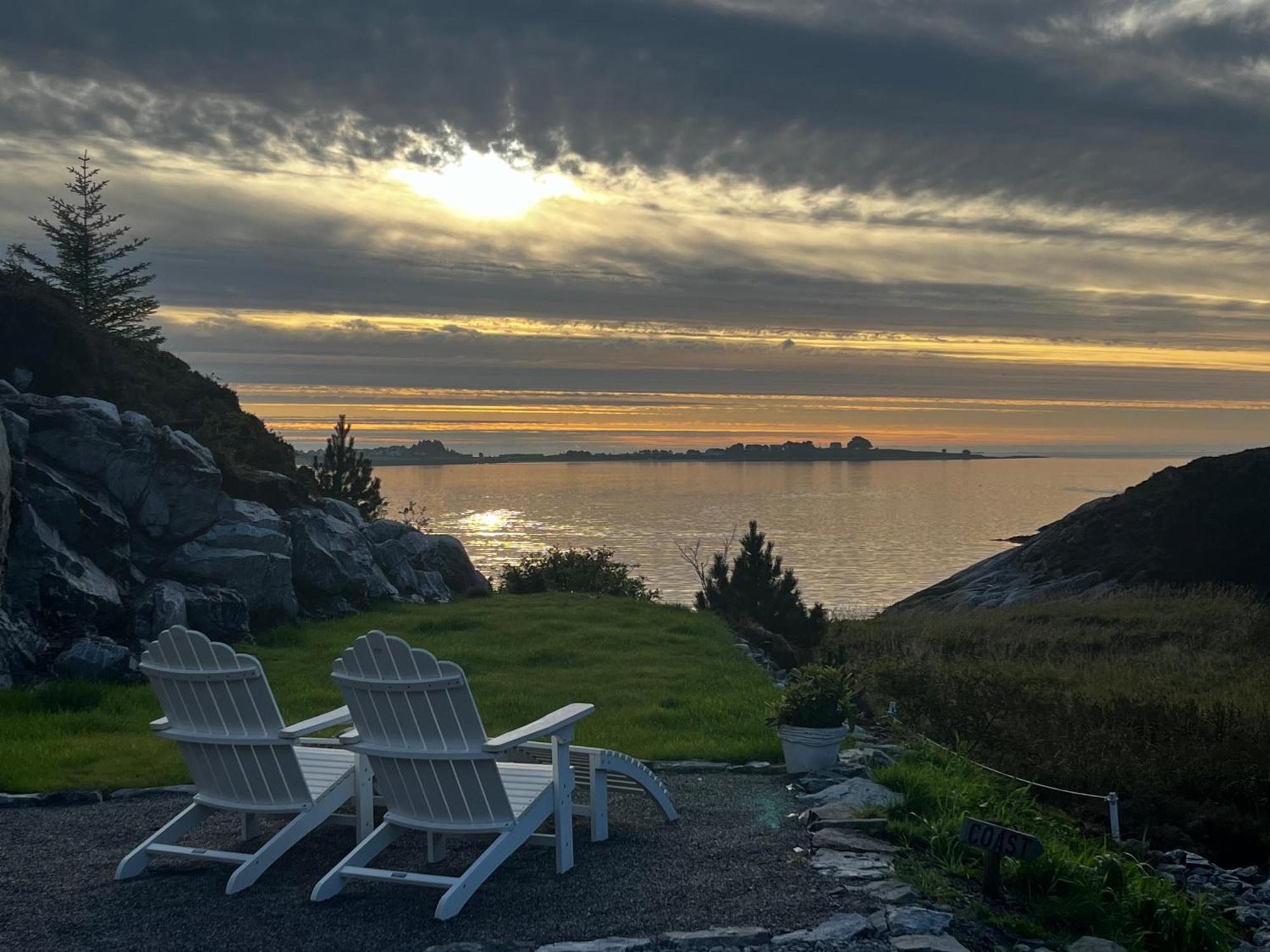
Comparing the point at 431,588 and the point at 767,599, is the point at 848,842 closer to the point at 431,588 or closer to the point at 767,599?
the point at 767,599

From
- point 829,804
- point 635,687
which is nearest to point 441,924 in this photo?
point 829,804

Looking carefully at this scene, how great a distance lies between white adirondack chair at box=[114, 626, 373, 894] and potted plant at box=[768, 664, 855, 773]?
129 inches

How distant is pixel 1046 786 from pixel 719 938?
3.26m

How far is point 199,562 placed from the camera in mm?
15648

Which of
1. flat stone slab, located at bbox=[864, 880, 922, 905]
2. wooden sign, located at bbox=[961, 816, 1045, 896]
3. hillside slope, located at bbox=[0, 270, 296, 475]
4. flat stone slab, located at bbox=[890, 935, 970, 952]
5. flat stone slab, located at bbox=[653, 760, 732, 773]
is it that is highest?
hillside slope, located at bbox=[0, 270, 296, 475]

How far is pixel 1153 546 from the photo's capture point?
112ft

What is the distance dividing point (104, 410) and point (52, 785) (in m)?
9.02

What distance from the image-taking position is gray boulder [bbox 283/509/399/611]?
18094mm

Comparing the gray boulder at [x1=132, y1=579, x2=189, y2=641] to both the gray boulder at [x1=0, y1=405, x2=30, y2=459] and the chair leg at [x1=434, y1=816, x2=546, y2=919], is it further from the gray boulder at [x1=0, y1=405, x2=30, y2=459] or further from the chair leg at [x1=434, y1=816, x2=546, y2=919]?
the chair leg at [x1=434, y1=816, x2=546, y2=919]

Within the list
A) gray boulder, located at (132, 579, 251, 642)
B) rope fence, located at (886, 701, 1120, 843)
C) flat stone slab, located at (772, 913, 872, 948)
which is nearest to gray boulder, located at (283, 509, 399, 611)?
gray boulder, located at (132, 579, 251, 642)

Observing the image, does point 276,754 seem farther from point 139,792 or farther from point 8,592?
point 8,592

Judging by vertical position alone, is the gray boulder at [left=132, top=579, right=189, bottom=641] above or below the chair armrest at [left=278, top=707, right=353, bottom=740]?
below

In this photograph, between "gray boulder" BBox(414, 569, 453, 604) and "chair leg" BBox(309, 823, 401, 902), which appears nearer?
"chair leg" BBox(309, 823, 401, 902)

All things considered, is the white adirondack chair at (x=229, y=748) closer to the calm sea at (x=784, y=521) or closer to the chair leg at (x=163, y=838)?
the chair leg at (x=163, y=838)
